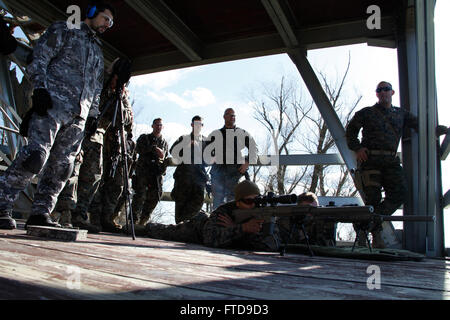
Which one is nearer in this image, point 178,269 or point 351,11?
point 178,269

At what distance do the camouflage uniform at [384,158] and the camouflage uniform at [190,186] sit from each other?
216cm

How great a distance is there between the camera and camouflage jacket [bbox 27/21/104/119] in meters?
2.67

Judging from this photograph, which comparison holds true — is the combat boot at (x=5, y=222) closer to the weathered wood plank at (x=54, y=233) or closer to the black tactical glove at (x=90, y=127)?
the weathered wood plank at (x=54, y=233)

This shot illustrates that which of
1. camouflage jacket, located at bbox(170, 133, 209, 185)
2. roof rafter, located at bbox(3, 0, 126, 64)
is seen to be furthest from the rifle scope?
roof rafter, located at bbox(3, 0, 126, 64)

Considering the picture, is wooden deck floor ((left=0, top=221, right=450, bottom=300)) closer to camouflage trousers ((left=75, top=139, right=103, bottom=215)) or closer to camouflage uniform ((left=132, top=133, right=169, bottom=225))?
camouflage trousers ((left=75, top=139, right=103, bottom=215))

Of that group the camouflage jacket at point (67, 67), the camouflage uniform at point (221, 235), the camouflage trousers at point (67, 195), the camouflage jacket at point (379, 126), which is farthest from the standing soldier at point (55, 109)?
the camouflage jacket at point (379, 126)

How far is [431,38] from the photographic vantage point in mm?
3580

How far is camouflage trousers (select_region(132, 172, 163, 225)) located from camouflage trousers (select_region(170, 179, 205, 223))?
29 cm

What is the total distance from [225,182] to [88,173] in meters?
1.81

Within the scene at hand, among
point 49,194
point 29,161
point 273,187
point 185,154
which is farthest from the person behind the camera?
point 273,187

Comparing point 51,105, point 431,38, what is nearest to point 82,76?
point 51,105

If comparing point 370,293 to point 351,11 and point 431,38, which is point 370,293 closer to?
point 431,38

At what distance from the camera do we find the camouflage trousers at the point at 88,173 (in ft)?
12.8

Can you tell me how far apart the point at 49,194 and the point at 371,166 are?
317cm
